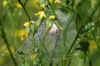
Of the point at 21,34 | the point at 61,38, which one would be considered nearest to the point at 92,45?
the point at 61,38

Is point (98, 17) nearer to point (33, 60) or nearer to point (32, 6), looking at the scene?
point (33, 60)

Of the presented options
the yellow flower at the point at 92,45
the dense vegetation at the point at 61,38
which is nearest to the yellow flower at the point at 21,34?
the dense vegetation at the point at 61,38

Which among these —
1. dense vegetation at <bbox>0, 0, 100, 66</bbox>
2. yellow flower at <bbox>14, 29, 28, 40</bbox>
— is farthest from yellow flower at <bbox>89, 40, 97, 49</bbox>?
yellow flower at <bbox>14, 29, 28, 40</bbox>

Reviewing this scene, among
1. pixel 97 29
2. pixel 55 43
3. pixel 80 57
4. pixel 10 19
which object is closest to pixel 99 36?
pixel 97 29

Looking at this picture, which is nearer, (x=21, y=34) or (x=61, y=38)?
(x=61, y=38)

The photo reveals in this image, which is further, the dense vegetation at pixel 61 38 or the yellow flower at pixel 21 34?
the yellow flower at pixel 21 34

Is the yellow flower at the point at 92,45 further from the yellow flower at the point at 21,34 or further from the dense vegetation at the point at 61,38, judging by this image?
the yellow flower at the point at 21,34

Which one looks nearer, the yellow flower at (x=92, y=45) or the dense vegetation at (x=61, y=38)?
the dense vegetation at (x=61, y=38)

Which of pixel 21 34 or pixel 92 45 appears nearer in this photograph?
pixel 92 45

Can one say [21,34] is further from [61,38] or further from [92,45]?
[92,45]

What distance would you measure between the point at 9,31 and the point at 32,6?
1.37 feet

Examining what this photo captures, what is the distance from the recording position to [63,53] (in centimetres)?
121

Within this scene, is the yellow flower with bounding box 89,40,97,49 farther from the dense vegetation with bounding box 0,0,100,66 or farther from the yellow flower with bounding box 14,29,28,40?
the yellow flower with bounding box 14,29,28,40

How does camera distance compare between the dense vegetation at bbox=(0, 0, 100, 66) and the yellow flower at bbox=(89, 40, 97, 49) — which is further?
the yellow flower at bbox=(89, 40, 97, 49)
